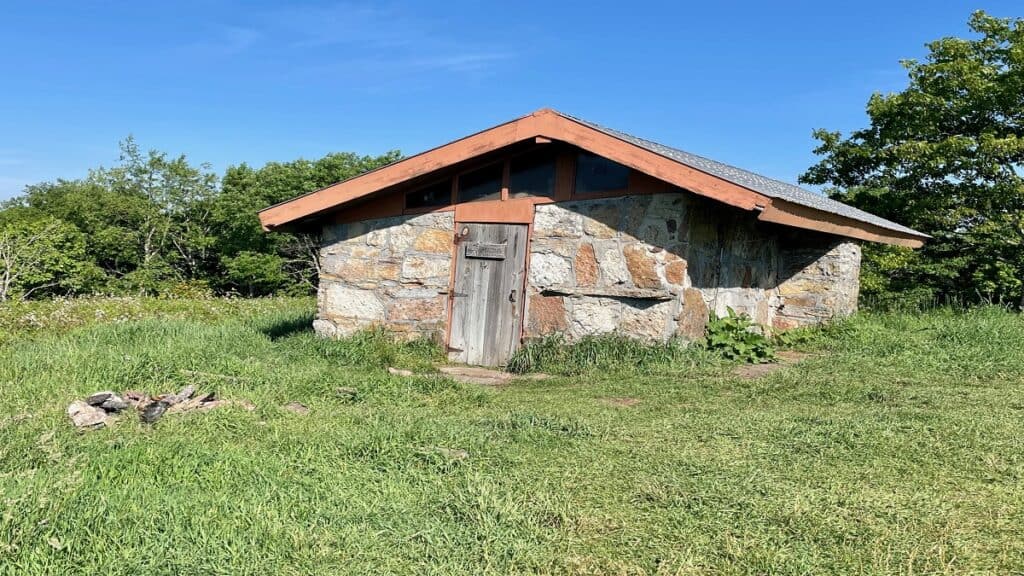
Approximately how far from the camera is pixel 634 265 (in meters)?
7.82

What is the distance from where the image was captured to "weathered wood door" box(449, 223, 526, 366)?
8.35m

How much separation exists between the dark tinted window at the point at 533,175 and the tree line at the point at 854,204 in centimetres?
897

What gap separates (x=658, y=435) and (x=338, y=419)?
7.26 feet

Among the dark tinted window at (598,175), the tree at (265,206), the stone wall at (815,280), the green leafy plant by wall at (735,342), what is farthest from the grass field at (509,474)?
the tree at (265,206)

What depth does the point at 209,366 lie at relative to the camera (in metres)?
6.35

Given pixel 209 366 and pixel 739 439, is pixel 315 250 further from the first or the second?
pixel 739 439

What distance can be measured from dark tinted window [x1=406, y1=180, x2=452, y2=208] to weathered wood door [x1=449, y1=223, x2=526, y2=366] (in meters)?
0.42

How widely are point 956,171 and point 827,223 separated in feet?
28.3

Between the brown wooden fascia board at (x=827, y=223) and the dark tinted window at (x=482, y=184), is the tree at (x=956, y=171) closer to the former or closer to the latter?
the brown wooden fascia board at (x=827, y=223)

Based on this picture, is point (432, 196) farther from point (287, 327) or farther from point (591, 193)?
point (287, 327)

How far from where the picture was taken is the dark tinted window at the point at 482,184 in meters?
→ 8.48

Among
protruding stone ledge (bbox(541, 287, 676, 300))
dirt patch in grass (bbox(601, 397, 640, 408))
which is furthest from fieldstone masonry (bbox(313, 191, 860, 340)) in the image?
dirt patch in grass (bbox(601, 397, 640, 408))

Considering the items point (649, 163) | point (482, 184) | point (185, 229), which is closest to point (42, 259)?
point (185, 229)

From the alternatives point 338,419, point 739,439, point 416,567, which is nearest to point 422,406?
point 338,419
